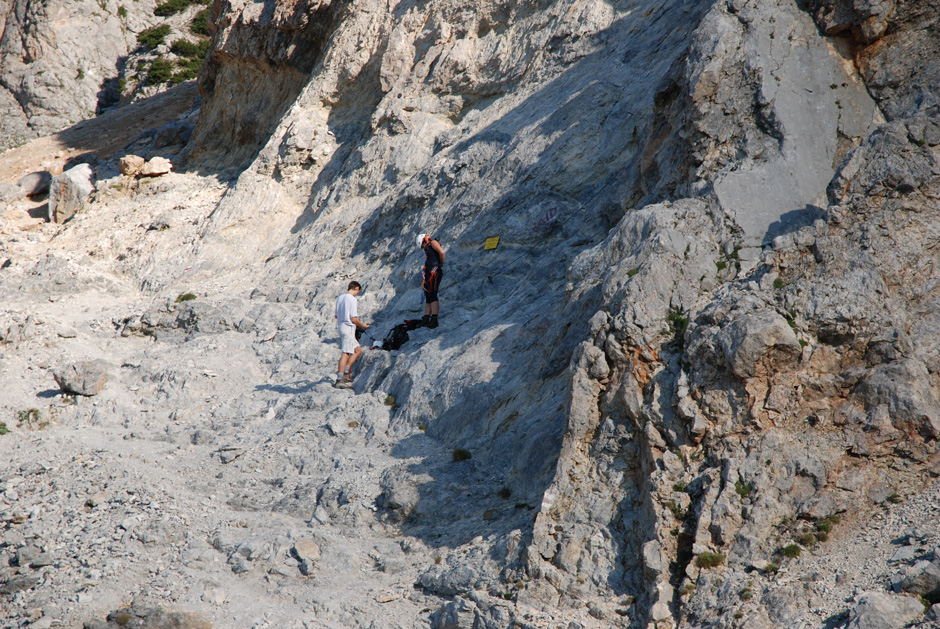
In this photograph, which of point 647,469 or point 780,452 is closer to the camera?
point 780,452

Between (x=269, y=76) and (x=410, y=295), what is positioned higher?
(x=269, y=76)

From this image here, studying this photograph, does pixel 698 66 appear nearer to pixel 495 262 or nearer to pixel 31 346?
pixel 495 262

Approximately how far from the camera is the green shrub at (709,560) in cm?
774

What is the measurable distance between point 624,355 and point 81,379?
12.7m

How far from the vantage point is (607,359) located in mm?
9672

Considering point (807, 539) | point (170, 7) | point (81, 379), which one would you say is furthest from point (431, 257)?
point (170, 7)

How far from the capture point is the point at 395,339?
15.2 metres

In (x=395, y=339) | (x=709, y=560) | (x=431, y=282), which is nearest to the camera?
(x=709, y=560)

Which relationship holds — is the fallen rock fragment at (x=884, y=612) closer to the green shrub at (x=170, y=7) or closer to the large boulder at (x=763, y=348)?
the large boulder at (x=763, y=348)

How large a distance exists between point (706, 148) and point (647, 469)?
5.85 meters

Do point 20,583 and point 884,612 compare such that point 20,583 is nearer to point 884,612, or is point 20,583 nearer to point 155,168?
point 884,612

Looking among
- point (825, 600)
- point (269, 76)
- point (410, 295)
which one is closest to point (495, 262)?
point (410, 295)

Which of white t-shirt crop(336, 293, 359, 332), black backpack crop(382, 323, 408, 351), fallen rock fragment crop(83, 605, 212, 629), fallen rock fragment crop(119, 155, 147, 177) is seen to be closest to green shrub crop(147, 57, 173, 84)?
fallen rock fragment crop(119, 155, 147, 177)

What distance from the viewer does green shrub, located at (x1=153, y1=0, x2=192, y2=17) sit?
4862 cm
